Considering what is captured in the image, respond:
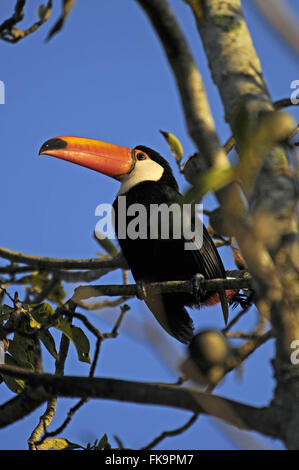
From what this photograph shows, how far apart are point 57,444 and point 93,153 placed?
2999mm

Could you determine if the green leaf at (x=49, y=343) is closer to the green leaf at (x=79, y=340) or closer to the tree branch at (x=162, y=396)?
the green leaf at (x=79, y=340)

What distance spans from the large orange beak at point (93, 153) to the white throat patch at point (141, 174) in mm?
82

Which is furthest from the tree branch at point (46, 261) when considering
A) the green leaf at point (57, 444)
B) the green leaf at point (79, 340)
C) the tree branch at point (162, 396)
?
the tree branch at point (162, 396)

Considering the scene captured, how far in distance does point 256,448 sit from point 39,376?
0.89 m

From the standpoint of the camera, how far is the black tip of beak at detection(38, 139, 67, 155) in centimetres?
498

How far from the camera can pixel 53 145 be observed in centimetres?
505

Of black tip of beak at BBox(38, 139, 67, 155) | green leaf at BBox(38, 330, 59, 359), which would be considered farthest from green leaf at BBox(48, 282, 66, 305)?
green leaf at BBox(38, 330, 59, 359)

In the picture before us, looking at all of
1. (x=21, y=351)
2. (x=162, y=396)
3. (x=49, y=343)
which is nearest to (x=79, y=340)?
(x=49, y=343)

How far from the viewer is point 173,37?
1717 mm

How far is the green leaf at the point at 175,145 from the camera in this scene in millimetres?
4172

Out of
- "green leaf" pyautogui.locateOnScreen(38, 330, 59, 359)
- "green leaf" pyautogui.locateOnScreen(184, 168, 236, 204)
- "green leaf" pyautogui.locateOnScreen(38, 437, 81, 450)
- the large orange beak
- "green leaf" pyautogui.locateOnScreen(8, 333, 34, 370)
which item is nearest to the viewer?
"green leaf" pyautogui.locateOnScreen(184, 168, 236, 204)

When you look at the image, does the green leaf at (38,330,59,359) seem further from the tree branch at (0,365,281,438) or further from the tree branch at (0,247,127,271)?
the tree branch at (0,365,281,438)

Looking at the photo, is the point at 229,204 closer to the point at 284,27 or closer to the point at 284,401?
the point at 284,27

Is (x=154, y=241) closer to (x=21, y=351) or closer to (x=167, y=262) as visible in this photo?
(x=167, y=262)
